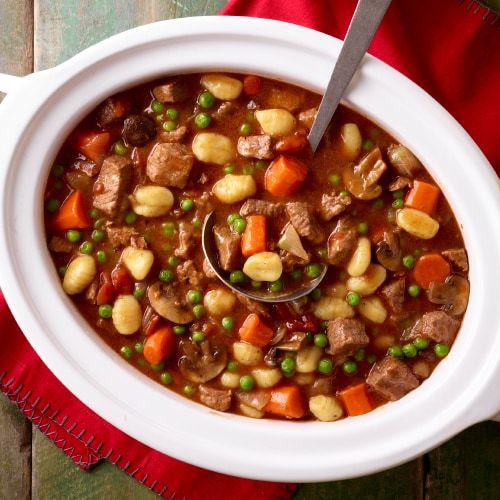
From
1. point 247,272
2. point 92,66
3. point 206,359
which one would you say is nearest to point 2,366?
point 206,359

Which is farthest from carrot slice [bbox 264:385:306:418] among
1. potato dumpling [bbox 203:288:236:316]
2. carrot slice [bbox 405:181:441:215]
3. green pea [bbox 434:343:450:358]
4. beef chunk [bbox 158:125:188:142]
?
beef chunk [bbox 158:125:188:142]

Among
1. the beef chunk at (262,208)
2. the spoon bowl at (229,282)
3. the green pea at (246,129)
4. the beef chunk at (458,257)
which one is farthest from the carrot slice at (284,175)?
the beef chunk at (458,257)

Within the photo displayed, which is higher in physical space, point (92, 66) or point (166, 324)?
point (92, 66)

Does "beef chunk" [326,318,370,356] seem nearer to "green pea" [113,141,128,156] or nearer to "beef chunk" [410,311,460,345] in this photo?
"beef chunk" [410,311,460,345]

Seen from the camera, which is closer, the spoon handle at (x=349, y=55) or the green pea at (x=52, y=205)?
the spoon handle at (x=349, y=55)

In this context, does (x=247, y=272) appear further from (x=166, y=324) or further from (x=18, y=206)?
(x=18, y=206)

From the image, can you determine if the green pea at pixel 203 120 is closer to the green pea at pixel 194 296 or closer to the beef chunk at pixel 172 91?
the beef chunk at pixel 172 91
